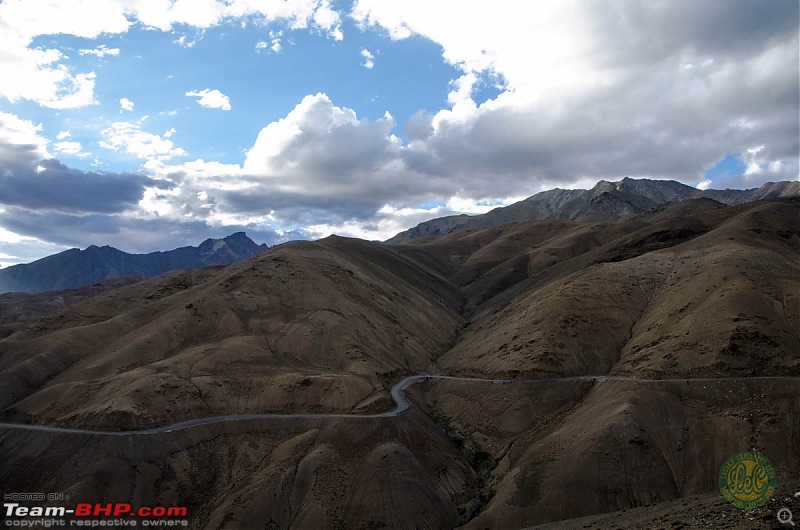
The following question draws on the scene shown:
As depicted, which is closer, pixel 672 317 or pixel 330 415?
pixel 330 415

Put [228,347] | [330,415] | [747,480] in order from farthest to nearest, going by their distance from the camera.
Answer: [228,347], [330,415], [747,480]

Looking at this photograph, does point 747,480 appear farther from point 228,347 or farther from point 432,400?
point 228,347

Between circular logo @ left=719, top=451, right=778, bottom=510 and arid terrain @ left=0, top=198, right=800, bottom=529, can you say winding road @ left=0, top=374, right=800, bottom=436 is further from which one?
circular logo @ left=719, top=451, right=778, bottom=510

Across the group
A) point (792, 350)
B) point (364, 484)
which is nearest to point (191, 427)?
point (364, 484)

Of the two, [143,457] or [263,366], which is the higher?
[263,366]

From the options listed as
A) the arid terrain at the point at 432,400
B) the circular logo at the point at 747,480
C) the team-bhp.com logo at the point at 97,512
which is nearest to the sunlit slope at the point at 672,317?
the arid terrain at the point at 432,400

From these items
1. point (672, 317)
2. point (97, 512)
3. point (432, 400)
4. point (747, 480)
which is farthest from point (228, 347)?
point (672, 317)

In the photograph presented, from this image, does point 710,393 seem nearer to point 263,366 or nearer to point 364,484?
point 364,484
